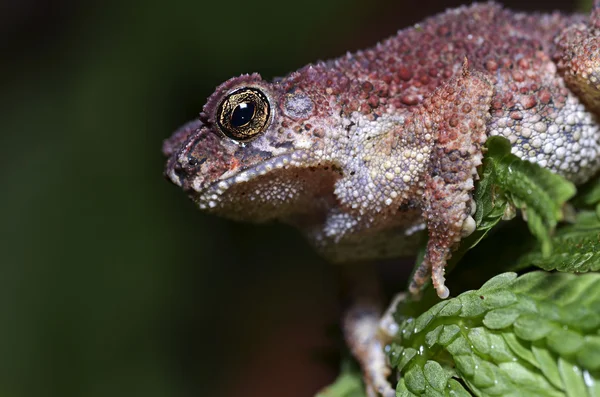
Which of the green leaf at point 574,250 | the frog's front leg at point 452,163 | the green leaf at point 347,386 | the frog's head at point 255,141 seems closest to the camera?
the green leaf at point 574,250

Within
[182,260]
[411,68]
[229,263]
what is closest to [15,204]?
[182,260]

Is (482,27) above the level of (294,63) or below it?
below

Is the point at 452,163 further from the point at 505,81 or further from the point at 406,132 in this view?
the point at 505,81

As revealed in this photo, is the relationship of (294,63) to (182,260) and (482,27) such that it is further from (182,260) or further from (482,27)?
(482,27)

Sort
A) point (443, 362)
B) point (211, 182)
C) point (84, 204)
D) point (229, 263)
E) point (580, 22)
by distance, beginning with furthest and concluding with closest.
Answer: point (229, 263) < point (84, 204) < point (580, 22) < point (211, 182) < point (443, 362)

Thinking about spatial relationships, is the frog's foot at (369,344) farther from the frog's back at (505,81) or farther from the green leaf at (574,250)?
the frog's back at (505,81)

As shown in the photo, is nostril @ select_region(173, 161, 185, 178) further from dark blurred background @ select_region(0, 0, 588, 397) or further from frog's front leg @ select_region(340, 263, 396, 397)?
dark blurred background @ select_region(0, 0, 588, 397)

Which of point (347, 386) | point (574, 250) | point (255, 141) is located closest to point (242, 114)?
point (255, 141)

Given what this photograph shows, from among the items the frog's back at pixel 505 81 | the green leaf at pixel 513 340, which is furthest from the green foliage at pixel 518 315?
the frog's back at pixel 505 81
